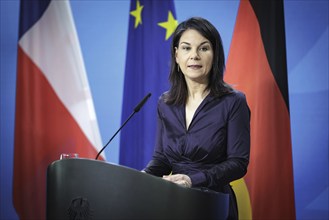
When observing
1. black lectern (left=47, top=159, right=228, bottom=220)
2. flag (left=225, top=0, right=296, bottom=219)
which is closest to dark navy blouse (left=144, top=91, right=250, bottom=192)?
black lectern (left=47, top=159, right=228, bottom=220)

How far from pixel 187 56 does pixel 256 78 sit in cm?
114

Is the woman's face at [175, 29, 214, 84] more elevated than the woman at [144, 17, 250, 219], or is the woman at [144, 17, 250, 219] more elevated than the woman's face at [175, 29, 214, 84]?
the woman's face at [175, 29, 214, 84]

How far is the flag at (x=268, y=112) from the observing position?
9.03 feet

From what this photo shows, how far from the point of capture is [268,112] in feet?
9.05

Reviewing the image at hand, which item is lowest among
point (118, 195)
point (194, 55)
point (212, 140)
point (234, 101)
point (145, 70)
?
point (118, 195)

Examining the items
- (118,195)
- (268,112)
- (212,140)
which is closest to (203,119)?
(212,140)

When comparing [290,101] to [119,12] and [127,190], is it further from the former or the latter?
[127,190]

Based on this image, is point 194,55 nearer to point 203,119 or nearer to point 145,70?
point 203,119

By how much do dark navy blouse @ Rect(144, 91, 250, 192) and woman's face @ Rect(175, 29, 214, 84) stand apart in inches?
5.2

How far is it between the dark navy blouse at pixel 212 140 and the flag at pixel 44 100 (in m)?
1.43

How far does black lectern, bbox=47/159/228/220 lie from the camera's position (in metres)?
1.12

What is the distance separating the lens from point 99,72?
318 cm

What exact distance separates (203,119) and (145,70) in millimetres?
1308

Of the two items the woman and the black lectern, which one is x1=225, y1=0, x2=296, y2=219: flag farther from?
the black lectern
